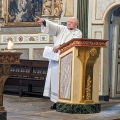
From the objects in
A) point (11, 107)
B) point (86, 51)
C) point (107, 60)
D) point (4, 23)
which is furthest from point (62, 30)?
point (4, 23)

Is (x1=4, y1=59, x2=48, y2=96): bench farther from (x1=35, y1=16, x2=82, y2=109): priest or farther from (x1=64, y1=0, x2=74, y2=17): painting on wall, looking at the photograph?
(x1=35, y1=16, x2=82, y2=109): priest

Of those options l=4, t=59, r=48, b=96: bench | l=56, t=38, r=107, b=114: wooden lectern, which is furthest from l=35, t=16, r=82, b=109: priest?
l=4, t=59, r=48, b=96: bench

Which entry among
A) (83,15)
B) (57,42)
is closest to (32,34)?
(83,15)

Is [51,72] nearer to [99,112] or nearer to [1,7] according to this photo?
[99,112]

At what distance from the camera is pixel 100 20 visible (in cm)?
1071

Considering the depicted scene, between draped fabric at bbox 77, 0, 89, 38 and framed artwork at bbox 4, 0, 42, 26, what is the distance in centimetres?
138

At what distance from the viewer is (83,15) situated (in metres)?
11.0

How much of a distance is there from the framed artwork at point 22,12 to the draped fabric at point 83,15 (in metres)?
1.38

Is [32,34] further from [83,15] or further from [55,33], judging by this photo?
[55,33]

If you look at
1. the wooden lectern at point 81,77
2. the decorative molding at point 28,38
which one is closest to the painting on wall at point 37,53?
the decorative molding at point 28,38

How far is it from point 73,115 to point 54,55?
1554 millimetres

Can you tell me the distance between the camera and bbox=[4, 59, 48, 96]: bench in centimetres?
1112

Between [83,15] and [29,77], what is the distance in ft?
7.52

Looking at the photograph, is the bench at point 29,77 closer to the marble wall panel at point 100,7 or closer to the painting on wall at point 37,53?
the painting on wall at point 37,53
